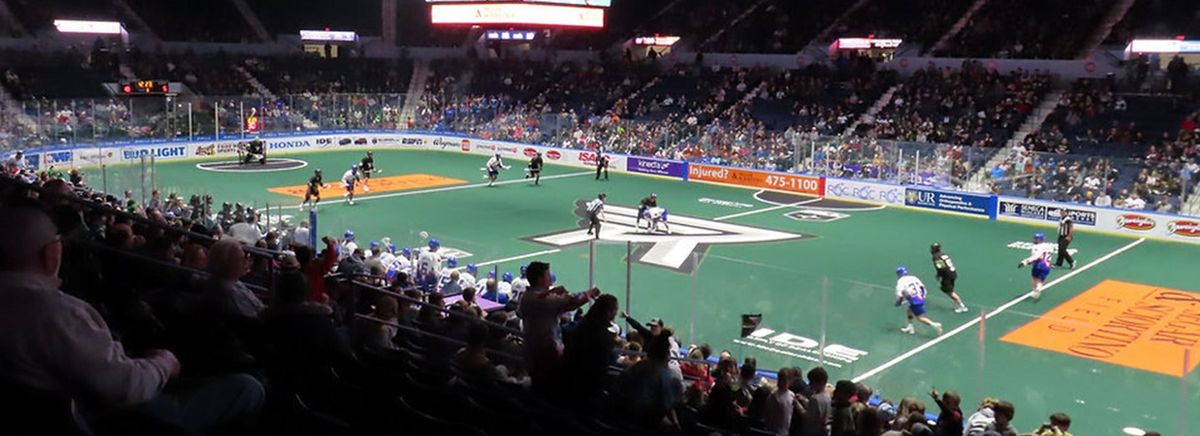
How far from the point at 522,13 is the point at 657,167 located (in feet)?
27.3

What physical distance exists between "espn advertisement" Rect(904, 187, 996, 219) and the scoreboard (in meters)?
16.8

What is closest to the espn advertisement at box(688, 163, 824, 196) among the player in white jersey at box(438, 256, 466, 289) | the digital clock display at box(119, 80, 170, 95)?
the player in white jersey at box(438, 256, 466, 289)

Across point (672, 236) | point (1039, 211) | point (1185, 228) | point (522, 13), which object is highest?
point (522, 13)

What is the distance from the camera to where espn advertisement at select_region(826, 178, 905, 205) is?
34.3 meters

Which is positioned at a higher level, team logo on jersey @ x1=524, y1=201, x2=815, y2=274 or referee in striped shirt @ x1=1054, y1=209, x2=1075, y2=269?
referee in striped shirt @ x1=1054, y1=209, x2=1075, y2=269

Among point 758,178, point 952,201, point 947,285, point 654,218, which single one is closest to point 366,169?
point 654,218

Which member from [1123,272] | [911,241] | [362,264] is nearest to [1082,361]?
[362,264]

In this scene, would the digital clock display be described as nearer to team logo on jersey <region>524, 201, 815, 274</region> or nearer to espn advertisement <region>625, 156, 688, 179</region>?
espn advertisement <region>625, 156, 688, 179</region>

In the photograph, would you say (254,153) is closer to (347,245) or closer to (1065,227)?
(347,245)

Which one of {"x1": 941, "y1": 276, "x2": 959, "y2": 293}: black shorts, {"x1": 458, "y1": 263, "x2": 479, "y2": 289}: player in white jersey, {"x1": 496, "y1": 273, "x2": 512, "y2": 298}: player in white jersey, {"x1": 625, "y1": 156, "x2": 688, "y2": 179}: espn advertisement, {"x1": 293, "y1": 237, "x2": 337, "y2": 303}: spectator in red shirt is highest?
{"x1": 293, "y1": 237, "x2": 337, "y2": 303}: spectator in red shirt

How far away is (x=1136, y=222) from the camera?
29156 millimetres

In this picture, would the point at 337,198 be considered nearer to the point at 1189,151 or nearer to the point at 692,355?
the point at 692,355

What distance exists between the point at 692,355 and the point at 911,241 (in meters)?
17.2

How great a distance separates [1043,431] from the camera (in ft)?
33.3
